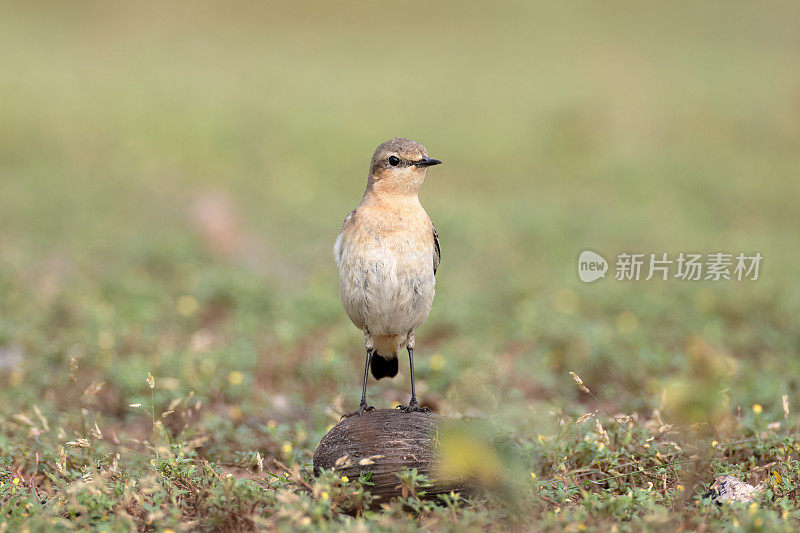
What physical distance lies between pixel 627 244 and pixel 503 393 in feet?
19.9

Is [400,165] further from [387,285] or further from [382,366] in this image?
[382,366]

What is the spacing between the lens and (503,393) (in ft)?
22.5

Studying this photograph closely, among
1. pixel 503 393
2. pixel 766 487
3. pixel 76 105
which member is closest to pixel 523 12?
pixel 76 105

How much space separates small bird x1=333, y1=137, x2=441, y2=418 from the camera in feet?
16.4

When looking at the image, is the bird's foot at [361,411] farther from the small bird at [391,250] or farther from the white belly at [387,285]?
the white belly at [387,285]

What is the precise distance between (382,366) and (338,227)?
7.07 m

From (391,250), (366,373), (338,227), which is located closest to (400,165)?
(391,250)

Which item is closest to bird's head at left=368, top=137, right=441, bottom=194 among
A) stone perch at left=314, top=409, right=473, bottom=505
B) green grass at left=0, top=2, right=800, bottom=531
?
stone perch at left=314, top=409, right=473, bottom=505

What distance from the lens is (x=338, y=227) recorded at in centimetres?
1263

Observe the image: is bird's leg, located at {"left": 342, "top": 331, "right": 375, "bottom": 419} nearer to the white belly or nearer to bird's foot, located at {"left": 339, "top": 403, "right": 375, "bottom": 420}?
bird's foot, located at {"left": 339, "top": 403, "right": 375, "bottom": 420}

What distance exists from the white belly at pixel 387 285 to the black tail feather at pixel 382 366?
1.90ft

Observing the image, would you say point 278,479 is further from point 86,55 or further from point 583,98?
point 86,55

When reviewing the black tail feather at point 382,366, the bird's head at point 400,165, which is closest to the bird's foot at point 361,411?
the black tail feather at point 382,366

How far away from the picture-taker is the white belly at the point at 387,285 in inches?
196
